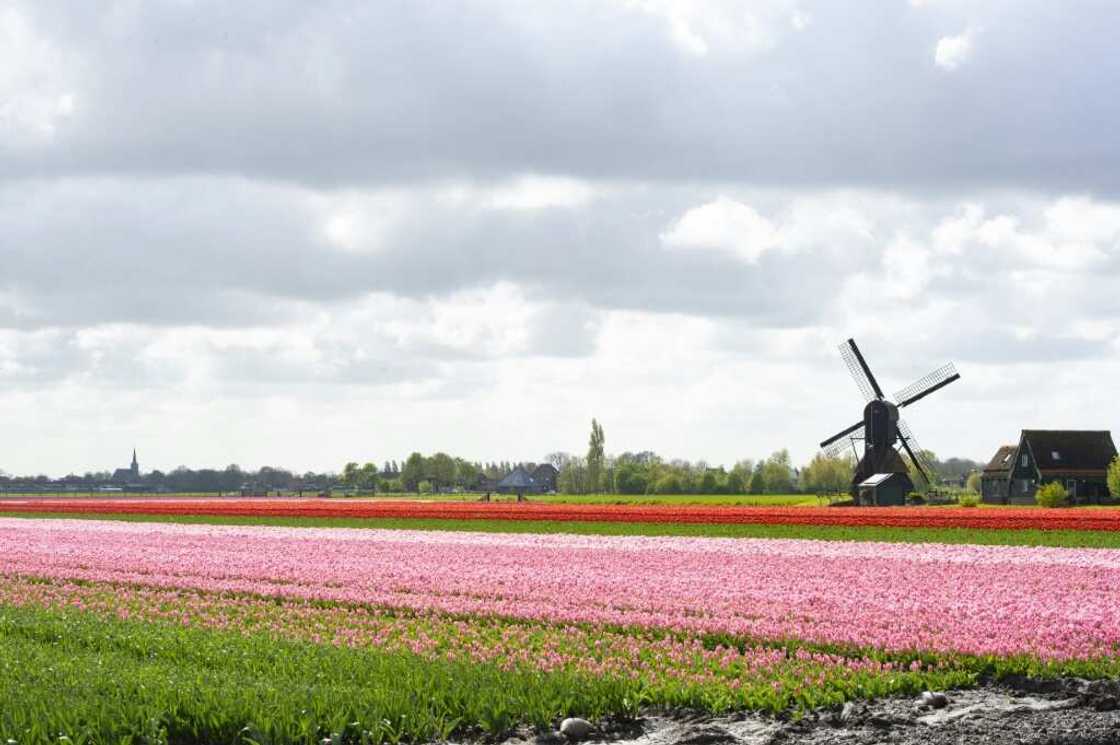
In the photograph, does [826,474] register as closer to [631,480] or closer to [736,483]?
[736,483]

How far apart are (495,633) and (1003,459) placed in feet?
285

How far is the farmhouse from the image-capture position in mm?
91250

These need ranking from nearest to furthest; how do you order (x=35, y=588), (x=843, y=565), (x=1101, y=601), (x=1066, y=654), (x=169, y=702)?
(x=169, y=702)
(x=1066, y=654)
(x=1101, y=601)
(x=35, y=588)
(x=843, y=565)

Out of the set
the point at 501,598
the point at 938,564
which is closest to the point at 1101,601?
the point at 938,564

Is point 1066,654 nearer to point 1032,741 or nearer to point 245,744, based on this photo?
point 1032,741

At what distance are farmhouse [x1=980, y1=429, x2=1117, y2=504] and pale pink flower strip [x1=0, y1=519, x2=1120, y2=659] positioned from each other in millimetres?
58358

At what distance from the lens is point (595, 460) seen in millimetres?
141000

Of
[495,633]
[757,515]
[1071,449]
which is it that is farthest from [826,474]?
[495,633]

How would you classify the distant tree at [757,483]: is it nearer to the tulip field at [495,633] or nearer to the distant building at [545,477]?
the distant building at [545,477]

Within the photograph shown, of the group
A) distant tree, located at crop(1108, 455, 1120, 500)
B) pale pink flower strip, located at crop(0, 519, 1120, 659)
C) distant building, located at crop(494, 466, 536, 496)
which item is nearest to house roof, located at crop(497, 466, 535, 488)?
distant building, located at crop(494, 466, 536, 496)

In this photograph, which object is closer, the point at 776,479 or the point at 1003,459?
the point at 1003,459

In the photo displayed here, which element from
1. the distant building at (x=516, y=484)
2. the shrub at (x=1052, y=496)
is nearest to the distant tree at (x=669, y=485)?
the distant building at (x=516, y=484)

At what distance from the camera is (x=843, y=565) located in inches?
1174

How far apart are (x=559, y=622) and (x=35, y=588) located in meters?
12.1
